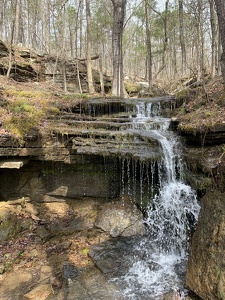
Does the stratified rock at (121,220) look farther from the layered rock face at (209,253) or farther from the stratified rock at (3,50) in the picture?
the stratified rock at (3,50)

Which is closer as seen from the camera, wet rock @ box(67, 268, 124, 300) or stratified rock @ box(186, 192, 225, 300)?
stratified rock @ box(186, 192, 225, 300)

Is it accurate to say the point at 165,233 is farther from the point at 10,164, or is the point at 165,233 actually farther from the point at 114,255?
the point at 10,164

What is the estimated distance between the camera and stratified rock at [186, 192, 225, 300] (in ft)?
11.7

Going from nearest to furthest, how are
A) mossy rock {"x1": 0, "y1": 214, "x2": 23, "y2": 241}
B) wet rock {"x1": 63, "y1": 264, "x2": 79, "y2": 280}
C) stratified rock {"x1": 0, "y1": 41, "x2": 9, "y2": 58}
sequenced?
wet rock {"x1": 63, "y1": 264, "x2": 79, "y2": 280}, mossy rock {"x1": 0, "y1": 214, "x2": 23, "y2": 241}, stratified rock {"x1": 0, "y1": 41, "x2": 9, "y2": 58}

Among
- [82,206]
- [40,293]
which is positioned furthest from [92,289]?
[82,206]

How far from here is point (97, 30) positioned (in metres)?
22.3

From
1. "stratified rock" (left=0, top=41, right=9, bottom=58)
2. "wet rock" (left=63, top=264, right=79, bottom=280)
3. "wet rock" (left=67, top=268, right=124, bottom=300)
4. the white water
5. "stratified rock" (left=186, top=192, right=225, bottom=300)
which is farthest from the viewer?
"stratified rock" (left=0, top=41, right=9, bottom=58)

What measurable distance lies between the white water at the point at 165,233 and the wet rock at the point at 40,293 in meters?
1.39

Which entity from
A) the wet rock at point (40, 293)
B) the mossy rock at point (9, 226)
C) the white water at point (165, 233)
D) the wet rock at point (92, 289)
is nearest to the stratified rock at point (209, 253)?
the white water at point (165, 233)

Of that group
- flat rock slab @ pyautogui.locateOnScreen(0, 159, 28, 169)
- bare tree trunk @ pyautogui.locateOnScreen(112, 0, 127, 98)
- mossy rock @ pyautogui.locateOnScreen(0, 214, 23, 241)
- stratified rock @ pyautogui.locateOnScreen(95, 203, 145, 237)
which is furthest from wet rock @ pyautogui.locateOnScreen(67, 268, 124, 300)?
bare tree trunk @ pyautogui.locateOnScreen(112, 0, 127, 98)

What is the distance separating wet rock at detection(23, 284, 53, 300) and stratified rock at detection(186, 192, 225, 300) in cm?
267

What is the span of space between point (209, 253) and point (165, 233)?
7.60 feet

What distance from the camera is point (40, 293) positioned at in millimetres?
4359

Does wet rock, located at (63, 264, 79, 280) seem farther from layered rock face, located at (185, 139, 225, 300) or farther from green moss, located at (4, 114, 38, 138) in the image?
green moss, located at (4, 114, 38, 138)
